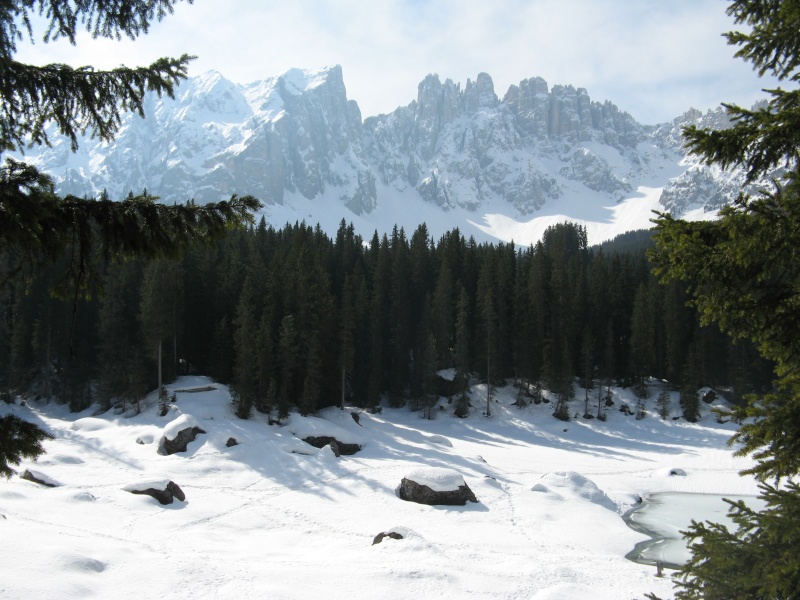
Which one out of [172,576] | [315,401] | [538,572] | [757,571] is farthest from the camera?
[315,401]

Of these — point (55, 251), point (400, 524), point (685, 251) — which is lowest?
point (400, 524)

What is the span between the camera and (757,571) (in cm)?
498

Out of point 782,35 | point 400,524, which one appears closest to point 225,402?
point 400,524


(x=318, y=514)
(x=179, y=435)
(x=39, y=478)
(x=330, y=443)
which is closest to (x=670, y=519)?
(x=318, y=514)

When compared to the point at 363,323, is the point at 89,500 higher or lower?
lower

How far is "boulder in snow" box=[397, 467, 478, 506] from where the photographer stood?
25.1m

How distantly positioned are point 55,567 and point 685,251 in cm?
1520

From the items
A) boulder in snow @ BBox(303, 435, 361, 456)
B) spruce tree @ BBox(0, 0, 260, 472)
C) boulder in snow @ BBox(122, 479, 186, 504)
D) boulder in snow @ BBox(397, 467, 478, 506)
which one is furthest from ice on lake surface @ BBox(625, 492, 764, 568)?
spruce tree @ BBox(0, 0, 260, 472)

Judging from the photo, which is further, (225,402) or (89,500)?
(225,402)

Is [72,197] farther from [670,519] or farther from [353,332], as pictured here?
[353,332]

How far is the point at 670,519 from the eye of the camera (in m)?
26.0

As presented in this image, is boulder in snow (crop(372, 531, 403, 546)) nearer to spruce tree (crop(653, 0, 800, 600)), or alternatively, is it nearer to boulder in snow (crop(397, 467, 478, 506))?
boulder in snow (crop(397, 467, 478, 506))

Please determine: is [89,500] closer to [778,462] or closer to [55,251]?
[55,251]

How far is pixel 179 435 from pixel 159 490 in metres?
9.47
